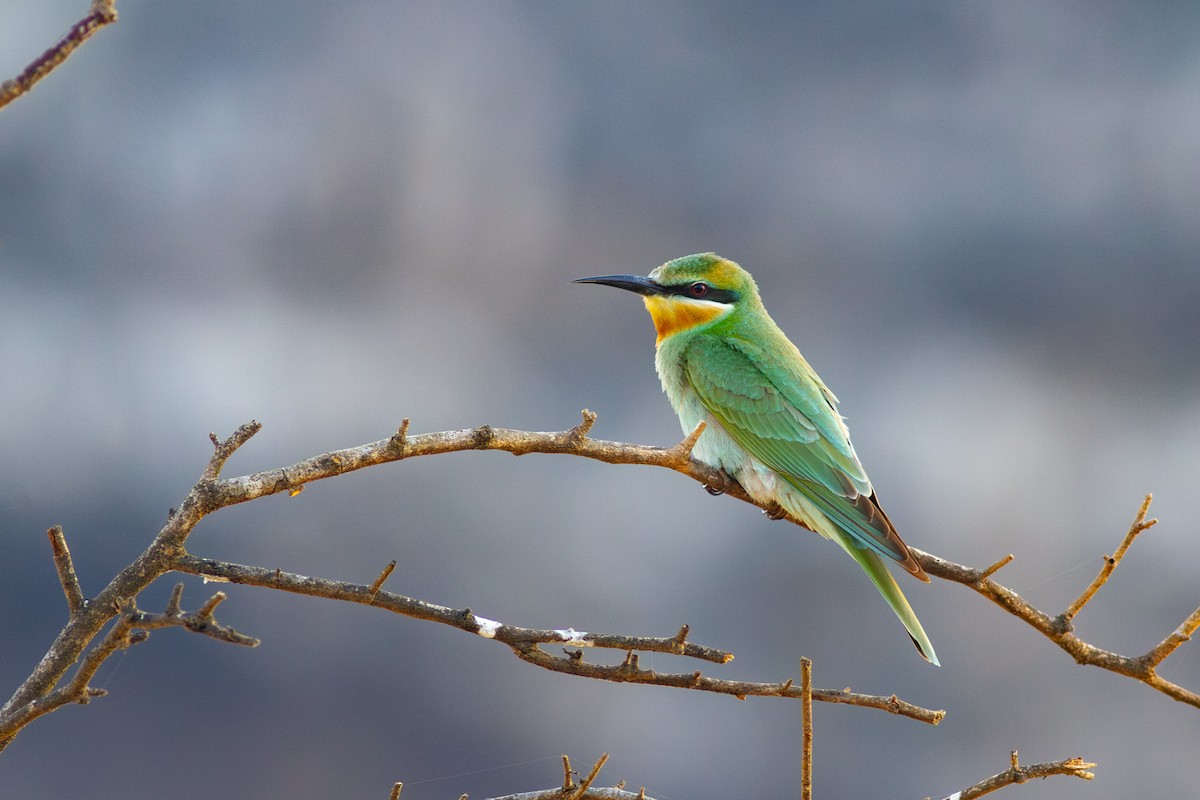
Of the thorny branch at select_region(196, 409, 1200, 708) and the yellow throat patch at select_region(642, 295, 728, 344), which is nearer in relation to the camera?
the thorny branch at select_region(196, 409, 1200, 708)

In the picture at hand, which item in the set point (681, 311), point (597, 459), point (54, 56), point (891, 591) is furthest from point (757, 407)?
point (54, 56)

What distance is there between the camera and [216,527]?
4.30 m

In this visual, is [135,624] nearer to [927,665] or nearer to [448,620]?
[448,620]

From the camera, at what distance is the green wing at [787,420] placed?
2.19 meters

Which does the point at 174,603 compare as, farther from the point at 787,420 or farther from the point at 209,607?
the point at 787,420

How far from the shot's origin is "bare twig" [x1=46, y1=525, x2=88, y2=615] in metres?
0.93

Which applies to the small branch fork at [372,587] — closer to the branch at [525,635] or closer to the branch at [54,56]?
the branch at [525,635]

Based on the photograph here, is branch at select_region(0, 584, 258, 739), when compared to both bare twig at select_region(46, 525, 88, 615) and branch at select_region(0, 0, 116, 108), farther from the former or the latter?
branch at select_region(0, 0, 116, 108)

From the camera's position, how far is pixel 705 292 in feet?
8.57

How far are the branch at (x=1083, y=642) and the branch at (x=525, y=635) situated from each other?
0.42 meters

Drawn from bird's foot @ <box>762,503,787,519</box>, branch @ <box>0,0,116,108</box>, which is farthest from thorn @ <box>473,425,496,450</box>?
bird's foot @ <box>762,503,787,519</box>

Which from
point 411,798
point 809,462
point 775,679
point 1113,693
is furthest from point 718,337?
point 411,798

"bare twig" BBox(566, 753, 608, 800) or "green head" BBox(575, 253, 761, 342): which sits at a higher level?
"green head" BBox(575, 253, 761, 342)

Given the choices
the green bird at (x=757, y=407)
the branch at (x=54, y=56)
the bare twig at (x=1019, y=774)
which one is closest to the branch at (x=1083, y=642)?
the bare twig at (x=1019, y=774)
